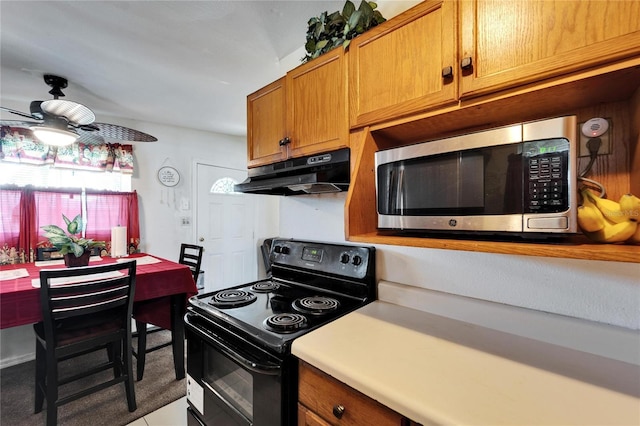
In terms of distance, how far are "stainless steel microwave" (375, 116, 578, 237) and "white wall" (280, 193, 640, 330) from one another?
0.32m

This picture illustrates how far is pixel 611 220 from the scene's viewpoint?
68 cm

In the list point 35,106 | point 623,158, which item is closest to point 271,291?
point 623,158

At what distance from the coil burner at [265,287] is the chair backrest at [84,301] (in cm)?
82

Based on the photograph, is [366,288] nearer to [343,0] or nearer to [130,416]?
[343,0]

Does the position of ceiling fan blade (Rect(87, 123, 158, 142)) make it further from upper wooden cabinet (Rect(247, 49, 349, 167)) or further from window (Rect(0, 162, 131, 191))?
upper wooden cabinet (Rect(247, 49, 349, 167))

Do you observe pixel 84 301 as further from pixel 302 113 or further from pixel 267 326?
pixel 302 113

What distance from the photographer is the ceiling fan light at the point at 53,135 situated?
1853 millimetres

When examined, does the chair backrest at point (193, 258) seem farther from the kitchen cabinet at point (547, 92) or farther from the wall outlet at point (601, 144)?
the wall outlet at point (601, 144)

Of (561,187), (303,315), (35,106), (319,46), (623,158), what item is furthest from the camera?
(35,106)

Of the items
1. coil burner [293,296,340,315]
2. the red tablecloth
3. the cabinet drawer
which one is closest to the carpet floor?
the red tablecloth

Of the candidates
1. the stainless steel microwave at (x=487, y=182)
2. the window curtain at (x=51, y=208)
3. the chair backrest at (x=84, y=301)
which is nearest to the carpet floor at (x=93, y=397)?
the chair backrest at (x=84, y=301)

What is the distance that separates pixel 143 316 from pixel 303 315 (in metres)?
1.61

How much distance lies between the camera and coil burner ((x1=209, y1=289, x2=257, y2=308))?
4.10 ft

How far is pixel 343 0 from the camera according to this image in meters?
1.43
